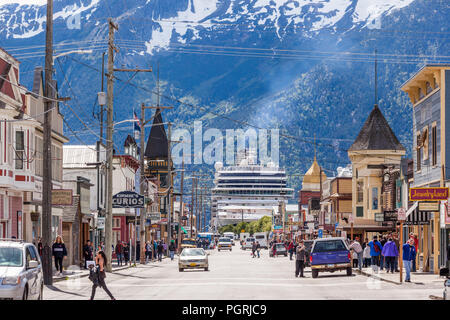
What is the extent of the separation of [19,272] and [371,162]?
58.1m

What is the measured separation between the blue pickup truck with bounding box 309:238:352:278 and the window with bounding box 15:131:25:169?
1417 cm

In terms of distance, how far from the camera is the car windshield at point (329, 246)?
43.2m

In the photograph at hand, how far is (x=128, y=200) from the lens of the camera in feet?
175

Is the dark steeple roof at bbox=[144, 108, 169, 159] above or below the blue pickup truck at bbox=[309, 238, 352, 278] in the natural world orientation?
above

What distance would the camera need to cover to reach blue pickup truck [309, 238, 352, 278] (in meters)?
42.9

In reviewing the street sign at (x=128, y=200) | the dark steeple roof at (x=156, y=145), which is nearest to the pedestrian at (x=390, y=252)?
the street sign at (x=128, y=200)

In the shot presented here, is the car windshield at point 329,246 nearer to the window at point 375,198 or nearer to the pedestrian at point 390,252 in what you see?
the pedestrian at point 390,252

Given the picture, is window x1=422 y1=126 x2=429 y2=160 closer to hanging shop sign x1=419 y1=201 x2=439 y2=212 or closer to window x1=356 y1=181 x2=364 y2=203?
hanging shop sign x1=419 y1=201 x2=439 y2=212

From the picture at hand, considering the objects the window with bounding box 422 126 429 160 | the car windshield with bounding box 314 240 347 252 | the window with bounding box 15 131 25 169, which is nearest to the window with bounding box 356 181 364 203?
the window with bounding box 422 126 429 160

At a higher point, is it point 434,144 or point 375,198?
point 434,144

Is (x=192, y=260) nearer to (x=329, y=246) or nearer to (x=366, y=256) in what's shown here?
(x=329, y=246)

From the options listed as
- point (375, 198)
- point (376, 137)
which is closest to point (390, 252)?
point (375, 198)
